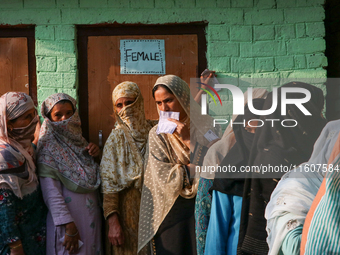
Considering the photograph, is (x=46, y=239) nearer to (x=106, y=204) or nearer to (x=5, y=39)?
(x=106, y=204)

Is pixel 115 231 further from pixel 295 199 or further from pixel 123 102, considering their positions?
pixel 295 199

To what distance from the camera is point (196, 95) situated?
346 cm

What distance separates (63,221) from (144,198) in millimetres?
601

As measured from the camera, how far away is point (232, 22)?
3.48 m

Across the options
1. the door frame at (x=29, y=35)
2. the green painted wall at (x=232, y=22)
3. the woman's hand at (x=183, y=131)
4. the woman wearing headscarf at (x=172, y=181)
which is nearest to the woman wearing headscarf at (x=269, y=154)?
the woman wearing headscarf at (x=172, y=181)

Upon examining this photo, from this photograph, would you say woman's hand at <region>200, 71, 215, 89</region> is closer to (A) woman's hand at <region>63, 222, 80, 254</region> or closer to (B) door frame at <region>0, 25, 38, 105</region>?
(B) door frame at <region>0, 25, 38, 105</region>

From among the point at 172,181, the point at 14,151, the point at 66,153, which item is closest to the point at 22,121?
the point at 14,151

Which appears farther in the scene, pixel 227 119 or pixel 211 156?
pixel 227 119

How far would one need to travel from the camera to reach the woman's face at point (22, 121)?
2589 millimetres

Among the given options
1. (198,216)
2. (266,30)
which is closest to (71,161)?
(198,216)

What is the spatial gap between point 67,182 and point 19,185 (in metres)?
0.38

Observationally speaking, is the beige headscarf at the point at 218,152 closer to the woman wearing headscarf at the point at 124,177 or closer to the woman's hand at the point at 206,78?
the woman wearing headscarf at the point at 124,177

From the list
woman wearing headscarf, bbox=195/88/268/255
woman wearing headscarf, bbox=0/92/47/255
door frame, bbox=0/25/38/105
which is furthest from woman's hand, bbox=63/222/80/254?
door frame, bbox=0/25/38/105

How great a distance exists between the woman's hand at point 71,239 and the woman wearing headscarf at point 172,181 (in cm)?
46
